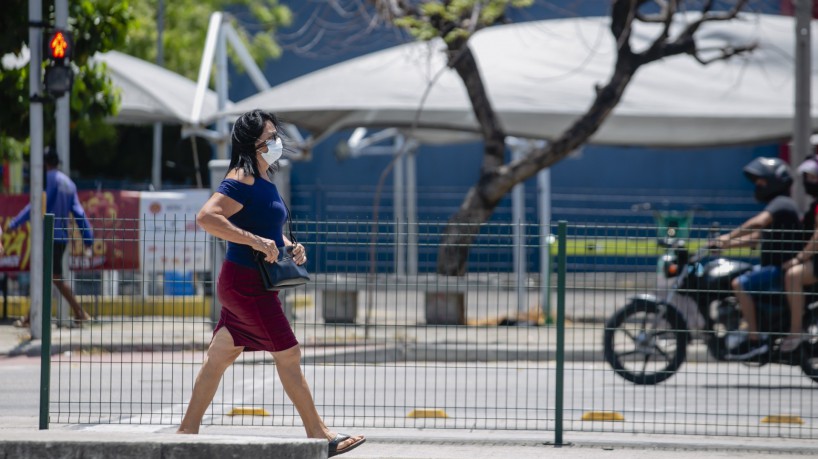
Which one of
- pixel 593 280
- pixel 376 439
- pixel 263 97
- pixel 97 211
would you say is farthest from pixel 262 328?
pixel 263 97

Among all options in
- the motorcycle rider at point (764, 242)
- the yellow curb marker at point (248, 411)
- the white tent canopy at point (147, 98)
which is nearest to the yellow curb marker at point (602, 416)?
the motorcycle rider at point (764, 242)

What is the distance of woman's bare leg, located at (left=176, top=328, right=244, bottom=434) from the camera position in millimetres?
6680

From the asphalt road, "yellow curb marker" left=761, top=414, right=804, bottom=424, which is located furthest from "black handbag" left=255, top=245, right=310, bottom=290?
"yellow curb marker" left=761, top=414, right=804, bottom=424

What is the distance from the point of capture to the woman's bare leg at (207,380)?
263 inches

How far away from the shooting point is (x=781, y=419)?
356 inches

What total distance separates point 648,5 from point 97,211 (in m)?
18.6

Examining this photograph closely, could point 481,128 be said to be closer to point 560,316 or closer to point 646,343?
point 646,343

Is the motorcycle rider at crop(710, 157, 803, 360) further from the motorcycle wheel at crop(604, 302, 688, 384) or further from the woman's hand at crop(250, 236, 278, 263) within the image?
the woman's hand at crop(250, 236, 278, 263)

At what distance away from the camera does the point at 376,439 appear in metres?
7.91

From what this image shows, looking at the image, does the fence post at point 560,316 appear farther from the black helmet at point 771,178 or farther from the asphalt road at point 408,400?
the black helmet at point 771,178

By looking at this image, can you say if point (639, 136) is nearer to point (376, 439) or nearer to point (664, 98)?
point (664, 98)

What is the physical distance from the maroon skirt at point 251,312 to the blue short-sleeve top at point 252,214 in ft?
0.24

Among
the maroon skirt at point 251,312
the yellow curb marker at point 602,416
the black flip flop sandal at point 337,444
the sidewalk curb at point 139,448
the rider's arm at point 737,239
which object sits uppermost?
the rider's arm at point 737,239

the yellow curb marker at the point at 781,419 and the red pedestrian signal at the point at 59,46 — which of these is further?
the red pedestrian signal at the point at 59,46
